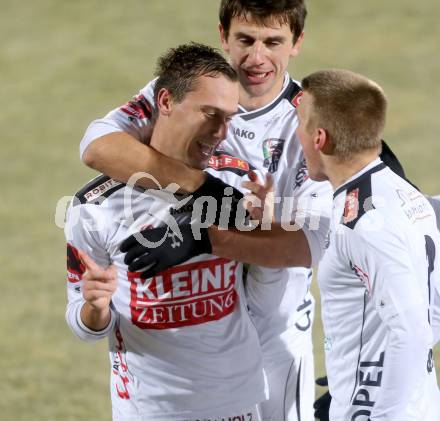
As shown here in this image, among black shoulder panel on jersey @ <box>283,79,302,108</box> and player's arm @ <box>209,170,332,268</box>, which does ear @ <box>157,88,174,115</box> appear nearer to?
player's arm @ <box>209,170,332,268</box>

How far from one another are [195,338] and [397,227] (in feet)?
3.31

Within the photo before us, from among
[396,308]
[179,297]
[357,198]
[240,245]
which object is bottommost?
[396,308]

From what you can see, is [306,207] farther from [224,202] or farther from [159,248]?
[159,248]

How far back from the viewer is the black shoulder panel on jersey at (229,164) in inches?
182

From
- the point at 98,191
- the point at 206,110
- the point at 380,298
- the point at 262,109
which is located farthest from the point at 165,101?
the point at 380,298

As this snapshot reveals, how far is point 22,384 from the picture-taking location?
6730 millimetres

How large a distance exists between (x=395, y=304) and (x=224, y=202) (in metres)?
0.92

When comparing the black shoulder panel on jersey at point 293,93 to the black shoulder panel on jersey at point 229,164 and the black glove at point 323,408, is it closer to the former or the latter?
the black shoulder panel on jersey at point 229,164

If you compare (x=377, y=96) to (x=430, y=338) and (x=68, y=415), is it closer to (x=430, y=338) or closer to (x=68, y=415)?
(x=430, y=338)

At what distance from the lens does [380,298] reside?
3646 millimetres

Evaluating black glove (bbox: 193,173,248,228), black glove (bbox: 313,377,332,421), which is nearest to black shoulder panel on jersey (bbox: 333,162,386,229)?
black glove (bbox: 193,173,248,228)

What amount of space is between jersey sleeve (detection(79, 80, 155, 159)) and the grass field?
8.66 ft

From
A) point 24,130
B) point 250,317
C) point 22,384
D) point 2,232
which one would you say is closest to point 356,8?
point 24,130

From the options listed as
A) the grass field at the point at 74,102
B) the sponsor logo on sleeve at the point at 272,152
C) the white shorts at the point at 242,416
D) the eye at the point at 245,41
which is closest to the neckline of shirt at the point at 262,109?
the sponsor logo on sleeve at the point at 272,152
